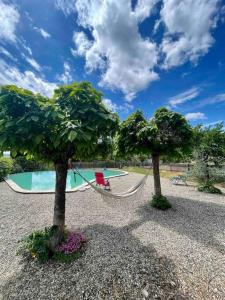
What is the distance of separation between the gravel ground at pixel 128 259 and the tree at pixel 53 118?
1.96 m

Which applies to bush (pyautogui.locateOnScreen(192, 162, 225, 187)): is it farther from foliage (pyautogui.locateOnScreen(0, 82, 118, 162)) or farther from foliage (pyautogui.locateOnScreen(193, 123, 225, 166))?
foliage (pyautogui.locateOnScreen(0, 82, 118, 162))

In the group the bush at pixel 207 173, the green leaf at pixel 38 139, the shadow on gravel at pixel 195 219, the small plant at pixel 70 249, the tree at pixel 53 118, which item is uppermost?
the tree at pixel 53 118

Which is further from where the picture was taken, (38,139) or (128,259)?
(128,259)

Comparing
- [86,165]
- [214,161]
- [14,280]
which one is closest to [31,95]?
[14,280]

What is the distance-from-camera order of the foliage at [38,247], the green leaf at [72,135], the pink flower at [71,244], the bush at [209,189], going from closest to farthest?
the green leaf at [72,135]
the foliage at [38,247]
the pink flower at [71,244]
the bush at [209,189]

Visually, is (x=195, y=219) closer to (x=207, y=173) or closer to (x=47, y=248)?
(x=47, y=248)

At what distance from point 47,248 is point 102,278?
1136 mm

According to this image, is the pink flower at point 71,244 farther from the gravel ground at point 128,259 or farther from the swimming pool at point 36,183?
the swimming pool at point 36,183

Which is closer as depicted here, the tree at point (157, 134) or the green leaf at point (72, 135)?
the green leaf at point (72, 135)

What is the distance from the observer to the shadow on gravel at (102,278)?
200cm

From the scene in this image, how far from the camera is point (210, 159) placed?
27.1 feet

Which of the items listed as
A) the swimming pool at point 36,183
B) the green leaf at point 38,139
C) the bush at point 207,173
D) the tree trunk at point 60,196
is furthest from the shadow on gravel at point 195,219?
the swimming pool at point 36,183

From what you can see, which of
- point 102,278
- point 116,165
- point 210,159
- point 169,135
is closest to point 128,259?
point 102,278

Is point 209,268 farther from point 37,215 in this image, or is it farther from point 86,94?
point 37,215
